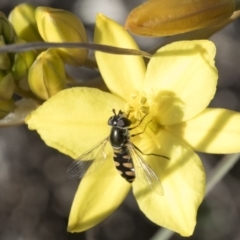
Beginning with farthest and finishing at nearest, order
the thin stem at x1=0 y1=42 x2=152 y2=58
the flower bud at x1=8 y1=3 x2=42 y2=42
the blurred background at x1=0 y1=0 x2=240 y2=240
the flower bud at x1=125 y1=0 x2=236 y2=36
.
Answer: the blurred background at x1=0 y1=0 x2=240 y2=240 → the flower bud at x1=8 y1=3 x2=42 y2=42 → the flower bud at x1=125 y1=0 x2=236 y2=36 → the thin stem at x1=0 y1=42 x2=152 y2=58

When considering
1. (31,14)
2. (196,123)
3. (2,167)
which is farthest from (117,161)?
(2,167)

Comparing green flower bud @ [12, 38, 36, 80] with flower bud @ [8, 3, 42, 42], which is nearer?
green flower bud @ [12, 38, 36, 80]

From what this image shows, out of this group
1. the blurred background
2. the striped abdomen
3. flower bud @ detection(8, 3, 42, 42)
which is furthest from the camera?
the blurred background

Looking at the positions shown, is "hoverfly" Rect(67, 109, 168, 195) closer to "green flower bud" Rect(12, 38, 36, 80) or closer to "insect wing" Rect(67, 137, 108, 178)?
"insect wing" Rect(67, 137, 108, 178)

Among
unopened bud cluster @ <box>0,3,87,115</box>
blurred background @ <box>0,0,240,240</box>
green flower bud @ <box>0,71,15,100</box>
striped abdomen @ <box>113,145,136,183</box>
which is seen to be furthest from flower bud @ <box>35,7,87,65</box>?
blurred background @ <box>0,0,240,240</box>

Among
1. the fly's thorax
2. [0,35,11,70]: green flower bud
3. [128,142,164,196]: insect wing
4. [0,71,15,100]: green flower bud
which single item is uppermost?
[0,35,11,70]: green flower bud

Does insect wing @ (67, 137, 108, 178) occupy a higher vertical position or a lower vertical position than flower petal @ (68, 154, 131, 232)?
higher

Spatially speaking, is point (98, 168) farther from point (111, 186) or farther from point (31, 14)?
point (31, 14)
